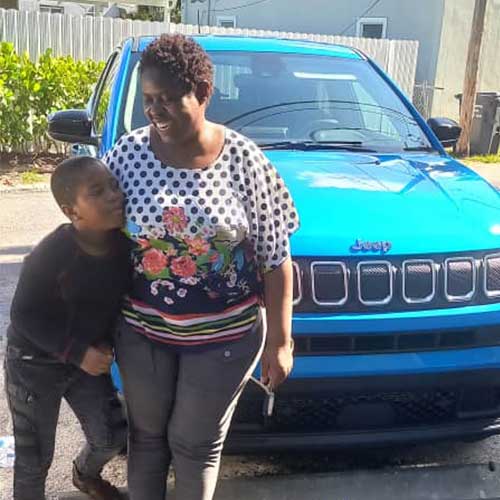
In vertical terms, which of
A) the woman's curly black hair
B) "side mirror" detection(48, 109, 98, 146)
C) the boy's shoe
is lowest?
the boy's shoe

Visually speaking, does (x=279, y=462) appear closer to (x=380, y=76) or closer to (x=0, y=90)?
(x=380, y=76)

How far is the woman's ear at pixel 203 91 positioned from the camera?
196 cm

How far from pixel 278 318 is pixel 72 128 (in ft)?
7.95

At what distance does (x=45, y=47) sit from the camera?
416 inches

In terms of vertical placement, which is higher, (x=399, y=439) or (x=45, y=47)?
(x=45, y=47)

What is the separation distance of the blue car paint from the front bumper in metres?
0.05

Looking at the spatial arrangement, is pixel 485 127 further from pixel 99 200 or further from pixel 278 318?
pixel 99 200

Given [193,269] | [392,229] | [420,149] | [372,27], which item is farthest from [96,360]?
[372,27]

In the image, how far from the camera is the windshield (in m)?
3.72

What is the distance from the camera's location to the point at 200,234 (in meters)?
1.94

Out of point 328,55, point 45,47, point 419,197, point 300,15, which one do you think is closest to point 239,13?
point 300,15

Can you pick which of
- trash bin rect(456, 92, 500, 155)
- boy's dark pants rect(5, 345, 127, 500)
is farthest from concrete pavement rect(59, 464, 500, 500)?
trash bin rect(456, 92, 500, 155)

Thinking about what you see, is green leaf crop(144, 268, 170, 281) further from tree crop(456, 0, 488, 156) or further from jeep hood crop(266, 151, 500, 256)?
tree crop(456, 0, 488, 156)

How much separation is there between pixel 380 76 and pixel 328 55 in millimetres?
352
